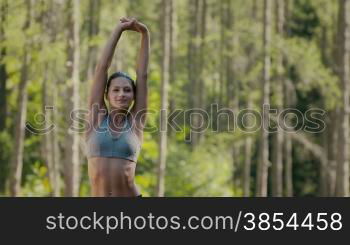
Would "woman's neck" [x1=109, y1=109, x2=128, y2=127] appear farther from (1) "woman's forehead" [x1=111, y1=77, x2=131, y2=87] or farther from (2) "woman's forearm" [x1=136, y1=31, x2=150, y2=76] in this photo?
(2) "woman's forearm" [x1=136, y1=31, x2=150, y2=76]

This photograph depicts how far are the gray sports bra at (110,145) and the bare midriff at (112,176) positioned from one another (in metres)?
0.03

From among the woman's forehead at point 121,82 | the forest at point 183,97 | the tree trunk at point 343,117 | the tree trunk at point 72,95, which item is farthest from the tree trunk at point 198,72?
the woman's forehead at point 121,82

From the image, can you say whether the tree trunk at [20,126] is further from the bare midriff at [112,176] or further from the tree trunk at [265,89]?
the bare midriff at [112,176]

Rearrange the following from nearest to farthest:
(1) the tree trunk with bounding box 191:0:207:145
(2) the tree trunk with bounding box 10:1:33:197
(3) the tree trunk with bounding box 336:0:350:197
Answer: (3) the tree trunk with bounding box 336:0:350:197 < (2) the tree trunk with bounding box 10:1:33:197 < (1) the tree trunk with bounding box 191:0:207:145

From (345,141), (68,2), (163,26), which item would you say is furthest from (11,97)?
(345,141)

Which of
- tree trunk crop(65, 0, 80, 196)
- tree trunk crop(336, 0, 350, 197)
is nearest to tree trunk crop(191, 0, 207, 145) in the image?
tree trunk crop(336, 0, 350, 197)

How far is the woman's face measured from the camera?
18.0ft

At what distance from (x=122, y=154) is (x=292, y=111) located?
31587 mm

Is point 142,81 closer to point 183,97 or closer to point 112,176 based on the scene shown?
point 112,176

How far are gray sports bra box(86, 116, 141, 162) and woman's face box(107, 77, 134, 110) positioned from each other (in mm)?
149

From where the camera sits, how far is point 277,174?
2578 cm

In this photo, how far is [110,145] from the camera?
17.6ft

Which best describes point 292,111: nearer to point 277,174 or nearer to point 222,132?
point 222,132

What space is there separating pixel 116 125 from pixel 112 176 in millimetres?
281
